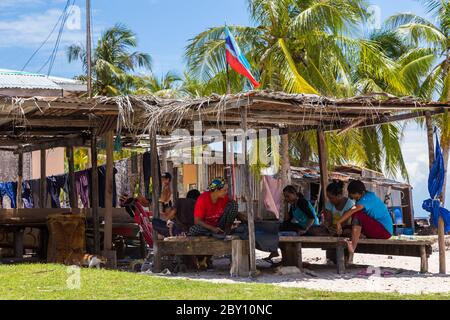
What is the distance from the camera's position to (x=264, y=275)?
36.3ft

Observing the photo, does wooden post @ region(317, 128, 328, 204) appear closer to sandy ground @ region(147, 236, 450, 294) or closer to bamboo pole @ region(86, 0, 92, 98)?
sandy ground @ region(147, 236, 450, 294)

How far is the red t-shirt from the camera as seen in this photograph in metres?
11.3

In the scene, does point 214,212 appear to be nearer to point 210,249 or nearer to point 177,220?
point 210,249

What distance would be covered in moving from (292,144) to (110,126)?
43.5 ft

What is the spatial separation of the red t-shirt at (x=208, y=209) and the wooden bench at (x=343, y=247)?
3.39 feet

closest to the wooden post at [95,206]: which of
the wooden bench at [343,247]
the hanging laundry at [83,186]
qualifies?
the hanging laundry at [83,186]

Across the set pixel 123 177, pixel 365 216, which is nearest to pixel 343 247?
pixel 365 216

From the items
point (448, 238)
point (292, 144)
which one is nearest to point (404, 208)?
point (292, 144)

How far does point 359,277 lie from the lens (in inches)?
424

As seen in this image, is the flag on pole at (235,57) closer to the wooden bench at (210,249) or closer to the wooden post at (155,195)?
the wooden post at (155,195)

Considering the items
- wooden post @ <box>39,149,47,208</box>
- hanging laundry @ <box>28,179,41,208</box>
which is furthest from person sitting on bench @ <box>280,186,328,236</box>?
hanging laundry @ <box>28,179,41,208</box>

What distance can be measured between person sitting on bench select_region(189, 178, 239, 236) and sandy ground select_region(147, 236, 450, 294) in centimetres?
65

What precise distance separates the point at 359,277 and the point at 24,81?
11.0 meters
